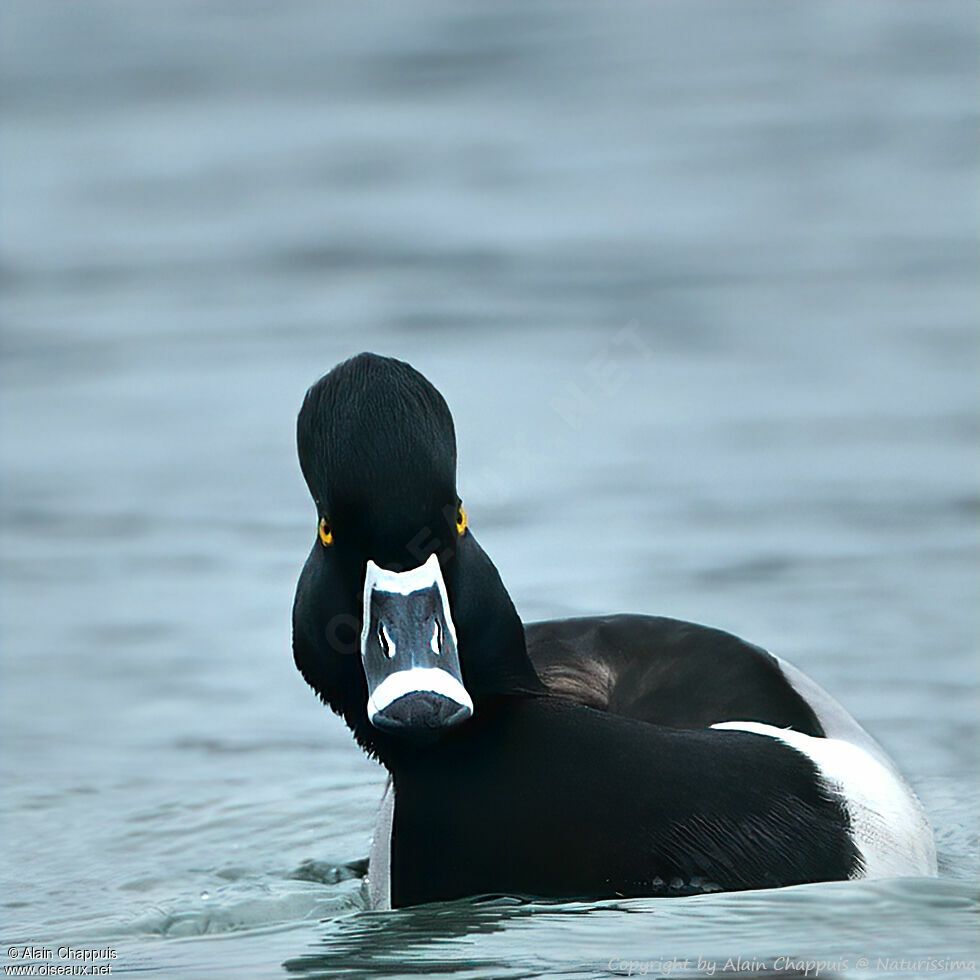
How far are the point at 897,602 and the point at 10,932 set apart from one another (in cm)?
344

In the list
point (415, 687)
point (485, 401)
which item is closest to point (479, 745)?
point (415, 687)

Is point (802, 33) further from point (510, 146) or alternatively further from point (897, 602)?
point (897, 602)

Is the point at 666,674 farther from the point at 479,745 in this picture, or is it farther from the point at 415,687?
the point at 415,687

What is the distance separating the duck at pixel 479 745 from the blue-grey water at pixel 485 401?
120mm

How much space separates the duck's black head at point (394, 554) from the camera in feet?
12.7

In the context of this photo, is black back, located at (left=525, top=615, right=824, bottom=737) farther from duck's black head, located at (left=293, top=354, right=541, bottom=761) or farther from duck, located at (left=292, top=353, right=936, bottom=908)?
duck's black head, located at (left=293, top=354, right=541, bottom=761)

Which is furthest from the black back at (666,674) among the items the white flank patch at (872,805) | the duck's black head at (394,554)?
the duck's black head at (394,554)

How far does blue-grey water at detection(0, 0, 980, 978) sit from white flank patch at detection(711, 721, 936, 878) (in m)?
0.17

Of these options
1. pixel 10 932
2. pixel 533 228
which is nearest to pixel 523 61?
pixel 533 228

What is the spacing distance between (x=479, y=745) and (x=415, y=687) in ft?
1.40

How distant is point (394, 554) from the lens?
13.0 ft

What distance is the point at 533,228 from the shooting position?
11.4 metres

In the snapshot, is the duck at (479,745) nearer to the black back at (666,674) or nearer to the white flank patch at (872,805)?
the white flank patch at (872,805)

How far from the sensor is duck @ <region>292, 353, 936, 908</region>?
392 cm
